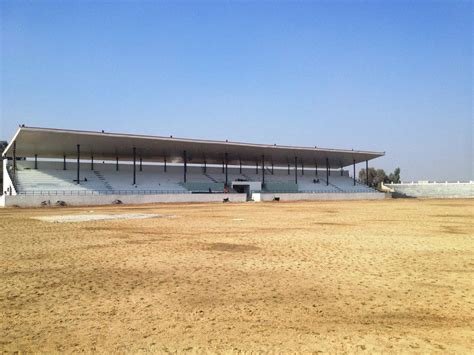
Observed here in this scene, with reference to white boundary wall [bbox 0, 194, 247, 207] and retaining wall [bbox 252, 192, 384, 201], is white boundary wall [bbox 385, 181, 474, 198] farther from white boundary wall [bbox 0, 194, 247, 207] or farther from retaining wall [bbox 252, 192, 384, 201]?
white boundary wall [bbox 0, 194, 247, 207]

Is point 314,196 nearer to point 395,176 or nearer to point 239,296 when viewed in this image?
point 239,296

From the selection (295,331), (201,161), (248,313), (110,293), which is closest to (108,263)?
(110,293)

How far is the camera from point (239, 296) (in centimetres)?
770

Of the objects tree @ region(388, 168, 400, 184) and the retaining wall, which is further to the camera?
tree @ region(388, 168, 400, 184)

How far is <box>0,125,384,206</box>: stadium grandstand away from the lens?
46031 millimetres

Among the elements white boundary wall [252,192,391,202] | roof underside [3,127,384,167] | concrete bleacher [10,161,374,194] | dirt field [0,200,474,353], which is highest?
roof underside [3,127,384,167]

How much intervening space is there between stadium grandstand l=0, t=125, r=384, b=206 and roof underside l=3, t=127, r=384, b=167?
11cm

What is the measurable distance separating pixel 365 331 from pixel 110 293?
5037mm

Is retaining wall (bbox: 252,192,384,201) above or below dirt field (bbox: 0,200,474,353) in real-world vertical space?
above

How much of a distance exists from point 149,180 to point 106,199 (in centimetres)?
1189

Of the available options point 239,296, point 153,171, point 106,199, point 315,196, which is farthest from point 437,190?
point 239,296

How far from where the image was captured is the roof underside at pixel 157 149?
44.9 meters

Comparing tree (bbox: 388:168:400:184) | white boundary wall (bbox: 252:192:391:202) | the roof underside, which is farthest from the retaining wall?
tree (bbox: 388:168:400:184)

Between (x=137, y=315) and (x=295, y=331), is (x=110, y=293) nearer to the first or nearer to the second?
(x=137, y=315)
